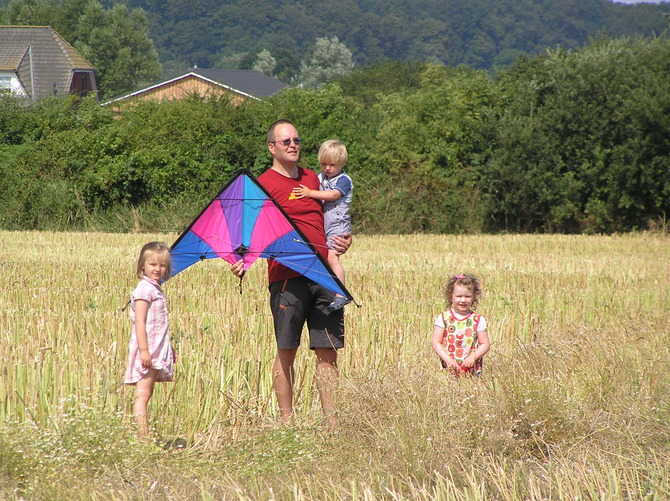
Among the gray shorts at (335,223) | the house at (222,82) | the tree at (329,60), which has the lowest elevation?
the gray shorts at (335,223)

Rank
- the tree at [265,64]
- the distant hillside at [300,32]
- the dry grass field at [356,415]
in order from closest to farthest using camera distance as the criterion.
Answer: the dry grass field at [356,415] < the tree at [265,64] < the distant hillside at [300,32]

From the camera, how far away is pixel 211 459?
483cm

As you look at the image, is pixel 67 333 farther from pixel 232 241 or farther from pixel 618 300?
pixel 618 300

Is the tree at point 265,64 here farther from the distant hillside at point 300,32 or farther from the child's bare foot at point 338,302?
the child's bare foot at point 338,302

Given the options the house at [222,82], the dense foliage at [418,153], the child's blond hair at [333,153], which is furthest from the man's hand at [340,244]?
the house at [222,82]

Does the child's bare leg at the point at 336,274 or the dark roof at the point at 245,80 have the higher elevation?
the dark roof at the point at 245,80

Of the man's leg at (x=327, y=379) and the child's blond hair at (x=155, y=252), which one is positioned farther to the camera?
the child's blond hair at (x=155, y=252)

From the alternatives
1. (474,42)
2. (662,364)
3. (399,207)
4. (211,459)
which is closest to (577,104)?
(399,207)

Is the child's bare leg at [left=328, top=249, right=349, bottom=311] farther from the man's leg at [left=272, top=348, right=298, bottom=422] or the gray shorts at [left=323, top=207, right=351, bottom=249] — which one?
Answer: the man's leg at [left=272, top=348, right=298, bottom=422]

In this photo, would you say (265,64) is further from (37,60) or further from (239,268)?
(239,268)

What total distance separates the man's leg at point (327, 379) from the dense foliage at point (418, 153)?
15.7 meters

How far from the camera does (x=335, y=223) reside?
590 centimetres

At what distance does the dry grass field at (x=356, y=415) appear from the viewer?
167 inches

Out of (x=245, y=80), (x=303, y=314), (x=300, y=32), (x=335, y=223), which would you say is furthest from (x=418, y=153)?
(x=300, y=32)
